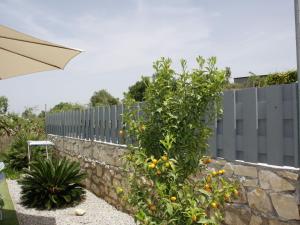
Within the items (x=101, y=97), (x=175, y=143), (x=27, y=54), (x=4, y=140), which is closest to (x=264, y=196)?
(x=175, y=143)

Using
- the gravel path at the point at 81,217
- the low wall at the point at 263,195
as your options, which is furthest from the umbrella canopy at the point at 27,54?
the gravel path at the point at 81,217

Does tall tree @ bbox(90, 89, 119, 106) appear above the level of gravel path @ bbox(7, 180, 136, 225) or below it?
above

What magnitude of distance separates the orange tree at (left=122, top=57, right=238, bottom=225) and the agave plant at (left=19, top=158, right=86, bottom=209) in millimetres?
4010

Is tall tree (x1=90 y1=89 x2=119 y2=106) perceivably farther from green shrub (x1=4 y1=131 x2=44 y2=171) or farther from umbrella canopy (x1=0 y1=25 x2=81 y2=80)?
umbrella canopy (x1=0 y1=25 x2=81 y2=80)

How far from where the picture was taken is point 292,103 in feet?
11.1

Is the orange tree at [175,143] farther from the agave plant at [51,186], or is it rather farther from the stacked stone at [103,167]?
the agave plant at [51,186]

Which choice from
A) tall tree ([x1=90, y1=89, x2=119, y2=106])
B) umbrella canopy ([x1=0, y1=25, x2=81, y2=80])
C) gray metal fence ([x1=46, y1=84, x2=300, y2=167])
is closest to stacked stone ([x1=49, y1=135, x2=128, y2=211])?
umbrella canopy ([x1=0, y1=25, x2=81, y2=80])

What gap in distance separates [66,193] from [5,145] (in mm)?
9553

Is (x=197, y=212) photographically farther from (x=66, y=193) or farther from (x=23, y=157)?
(x=23, y=157)

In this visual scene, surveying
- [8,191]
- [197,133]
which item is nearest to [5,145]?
[8,191]

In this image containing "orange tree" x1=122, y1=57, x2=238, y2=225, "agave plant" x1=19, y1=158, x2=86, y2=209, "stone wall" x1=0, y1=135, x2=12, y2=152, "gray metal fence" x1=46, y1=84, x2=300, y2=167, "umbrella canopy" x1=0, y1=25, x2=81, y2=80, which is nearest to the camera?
"orange tree" x1=122, y1=57, x2=238, y2=225

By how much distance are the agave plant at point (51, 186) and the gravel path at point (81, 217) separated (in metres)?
Result: 0.20

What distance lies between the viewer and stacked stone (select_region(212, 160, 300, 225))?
3316mm

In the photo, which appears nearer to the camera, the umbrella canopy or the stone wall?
the umbrella canopy
